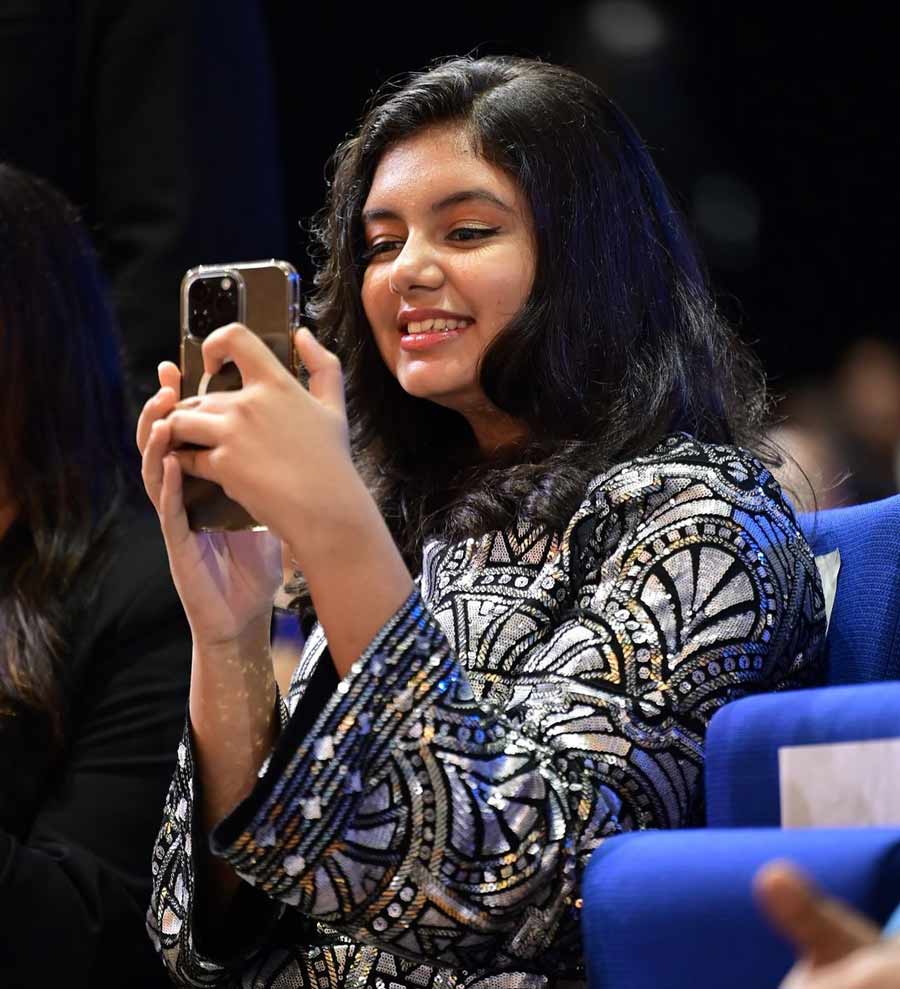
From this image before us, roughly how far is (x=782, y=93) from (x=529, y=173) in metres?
2.41

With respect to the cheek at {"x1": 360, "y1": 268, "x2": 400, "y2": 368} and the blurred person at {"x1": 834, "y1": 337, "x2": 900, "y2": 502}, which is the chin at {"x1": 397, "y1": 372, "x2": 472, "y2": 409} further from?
the blurred person at {"x1": 834, "y1": 337, "x2": 900, "y2": 502}

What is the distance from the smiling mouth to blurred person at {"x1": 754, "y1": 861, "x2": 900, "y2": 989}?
84cm

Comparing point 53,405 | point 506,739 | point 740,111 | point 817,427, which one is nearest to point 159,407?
point 506,739

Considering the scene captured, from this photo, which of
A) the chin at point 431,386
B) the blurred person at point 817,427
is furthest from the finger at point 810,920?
the blurred person at point 817,427

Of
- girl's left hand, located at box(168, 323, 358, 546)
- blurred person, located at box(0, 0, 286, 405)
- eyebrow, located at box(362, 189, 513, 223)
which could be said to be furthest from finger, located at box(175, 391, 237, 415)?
blurred person, located at box(0, 0, 286, 405)

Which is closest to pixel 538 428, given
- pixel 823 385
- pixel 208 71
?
pixel 208 71

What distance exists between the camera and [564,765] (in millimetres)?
1154

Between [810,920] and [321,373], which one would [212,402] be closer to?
[321,373]

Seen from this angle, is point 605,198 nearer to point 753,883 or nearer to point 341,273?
point 341,273

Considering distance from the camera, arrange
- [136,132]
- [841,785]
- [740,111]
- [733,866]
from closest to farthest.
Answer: [733,866] < [841,785] < [136,132] < [740,111]

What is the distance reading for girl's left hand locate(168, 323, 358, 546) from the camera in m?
1.03

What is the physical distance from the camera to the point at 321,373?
109cm

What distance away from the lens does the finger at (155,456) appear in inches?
42.8

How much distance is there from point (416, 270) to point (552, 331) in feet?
0.43
